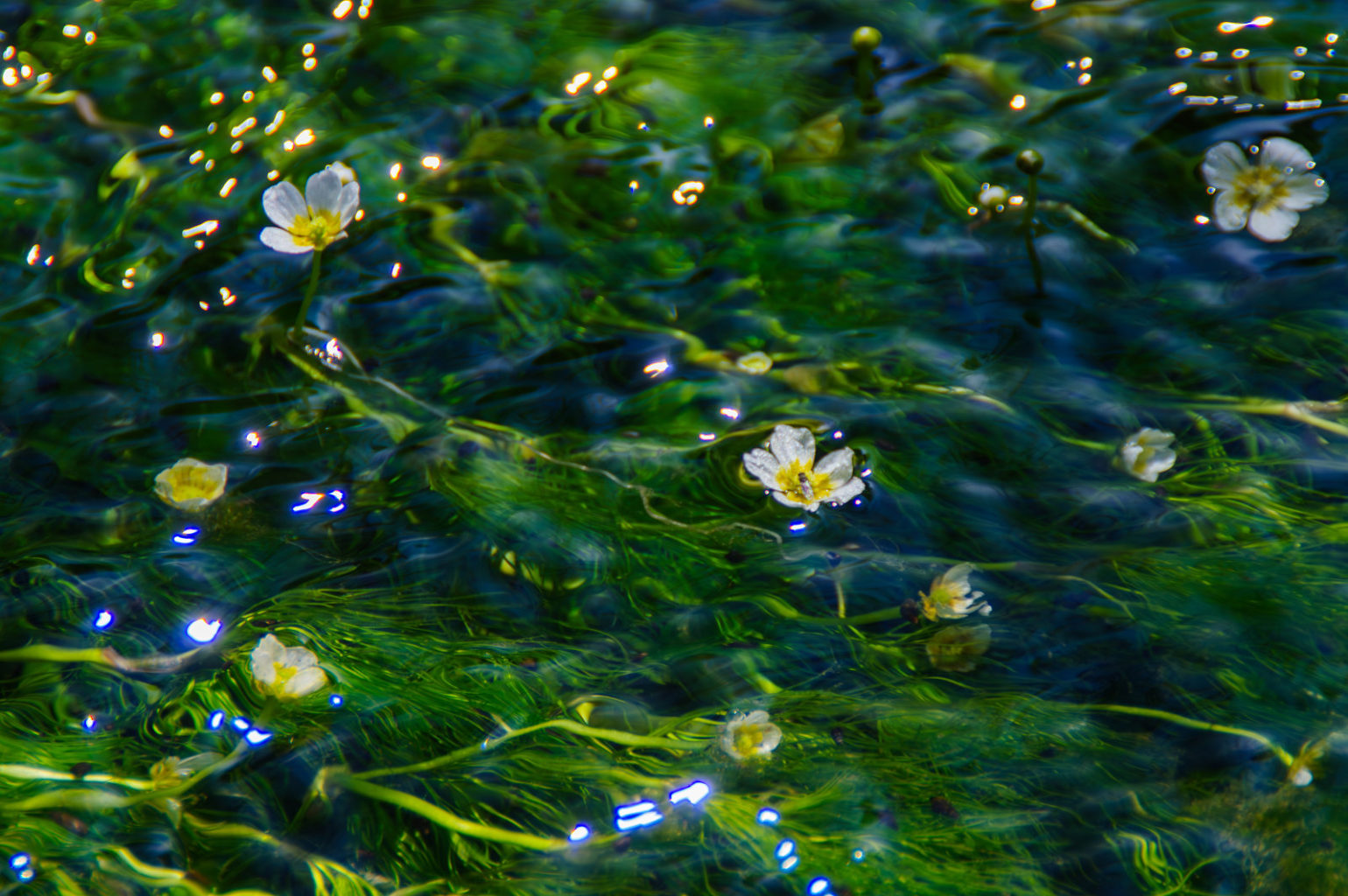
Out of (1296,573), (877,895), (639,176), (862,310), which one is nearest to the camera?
(877,895)

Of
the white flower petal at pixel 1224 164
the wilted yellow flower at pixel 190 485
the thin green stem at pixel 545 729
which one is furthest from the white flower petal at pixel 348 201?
the white flower petal at pixel 1224 164

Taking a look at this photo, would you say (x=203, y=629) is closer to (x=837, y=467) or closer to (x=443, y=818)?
(x=443, y=818)

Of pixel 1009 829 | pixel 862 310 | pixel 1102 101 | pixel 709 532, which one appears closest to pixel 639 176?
pixel 862 310

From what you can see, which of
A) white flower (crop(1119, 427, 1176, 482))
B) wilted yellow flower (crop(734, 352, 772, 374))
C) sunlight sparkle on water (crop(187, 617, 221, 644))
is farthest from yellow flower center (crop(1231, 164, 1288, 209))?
sunlight sparkle on water (crop(187, 617, 221, 644))

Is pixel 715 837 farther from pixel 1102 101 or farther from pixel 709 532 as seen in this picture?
pixel 1102 101

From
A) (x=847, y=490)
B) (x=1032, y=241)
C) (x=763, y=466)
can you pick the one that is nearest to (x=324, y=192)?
(x=763, y=466)
